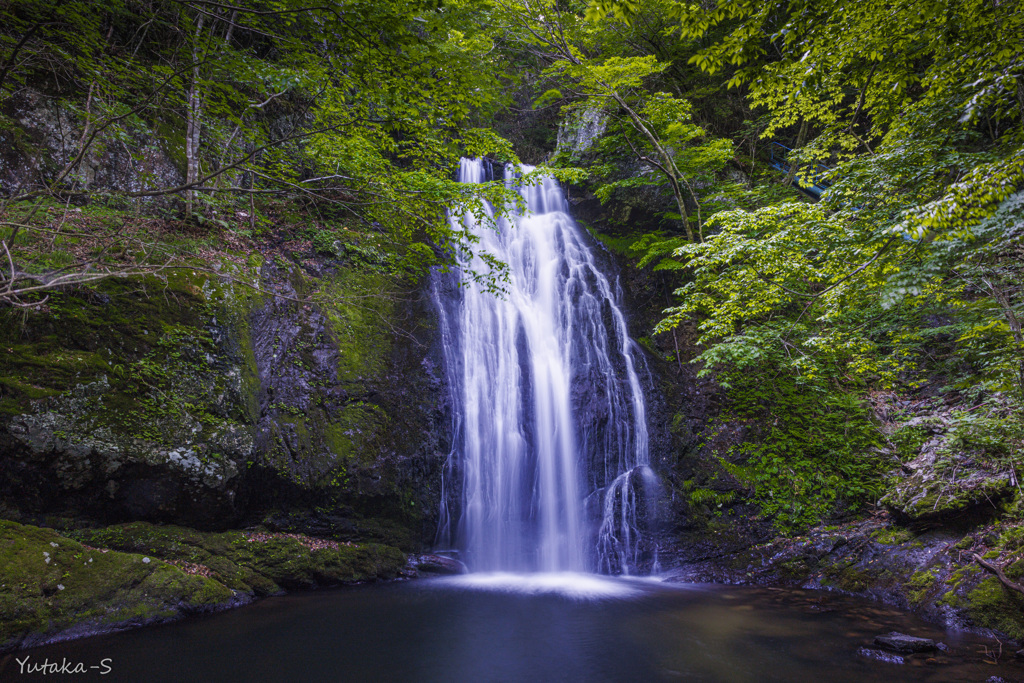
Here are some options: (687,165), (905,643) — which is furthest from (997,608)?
(687,165)

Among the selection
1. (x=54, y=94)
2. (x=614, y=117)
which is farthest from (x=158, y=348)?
(x=614, y=117)

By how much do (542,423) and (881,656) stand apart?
20.0ft

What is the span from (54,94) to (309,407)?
706 centimetres

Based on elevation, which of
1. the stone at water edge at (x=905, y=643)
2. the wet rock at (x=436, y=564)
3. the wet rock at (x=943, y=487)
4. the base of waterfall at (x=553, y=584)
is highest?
the wet rock at (x=943, y=487)

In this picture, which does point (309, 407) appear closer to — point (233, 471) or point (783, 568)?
point (233, 471)

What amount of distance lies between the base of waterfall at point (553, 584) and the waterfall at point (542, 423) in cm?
32

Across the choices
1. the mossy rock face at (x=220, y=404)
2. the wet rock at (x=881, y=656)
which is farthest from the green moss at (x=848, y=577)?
the mossy rock face at (x=220, y=404)

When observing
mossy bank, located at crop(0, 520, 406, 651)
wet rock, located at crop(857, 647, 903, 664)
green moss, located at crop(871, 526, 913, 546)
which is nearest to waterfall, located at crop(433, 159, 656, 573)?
mossy bank, located at crop(0, 520, 406, 651)

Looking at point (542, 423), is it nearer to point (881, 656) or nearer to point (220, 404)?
point (220, 404)

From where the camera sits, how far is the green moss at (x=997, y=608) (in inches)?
177

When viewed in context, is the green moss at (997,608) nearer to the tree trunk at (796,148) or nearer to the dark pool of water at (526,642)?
the dark pool of water at (526,642)

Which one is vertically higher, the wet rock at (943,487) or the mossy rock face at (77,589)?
the wet rock at (943,487)

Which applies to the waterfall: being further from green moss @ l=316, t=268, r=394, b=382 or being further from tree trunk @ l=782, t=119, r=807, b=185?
tree trunk @ l=782, t=119, r=807, b=185

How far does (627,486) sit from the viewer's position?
8648 millimetres
